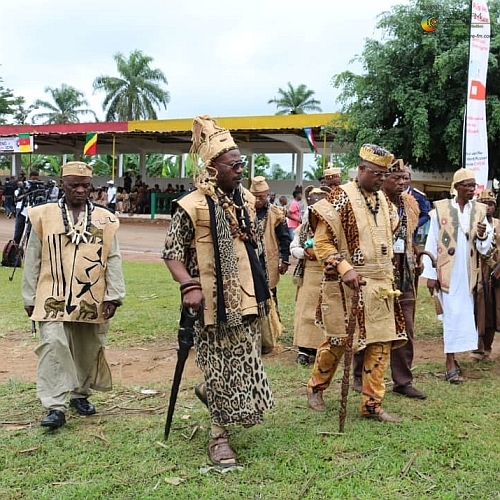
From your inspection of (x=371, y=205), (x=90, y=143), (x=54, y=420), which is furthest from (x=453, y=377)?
(x=90, y=143)

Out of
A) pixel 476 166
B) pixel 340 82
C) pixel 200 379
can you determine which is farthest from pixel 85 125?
pixel 200 379

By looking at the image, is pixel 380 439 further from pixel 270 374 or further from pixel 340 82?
pixel 340 82

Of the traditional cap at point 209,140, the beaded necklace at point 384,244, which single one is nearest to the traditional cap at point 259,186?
the beaded necklace at point 384,244

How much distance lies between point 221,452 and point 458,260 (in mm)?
2857

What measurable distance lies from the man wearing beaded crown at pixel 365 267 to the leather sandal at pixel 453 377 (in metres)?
1.24

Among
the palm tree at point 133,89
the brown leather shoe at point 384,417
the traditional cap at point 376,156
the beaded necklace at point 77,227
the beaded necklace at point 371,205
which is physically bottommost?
the brown leather shoe at point 384,417

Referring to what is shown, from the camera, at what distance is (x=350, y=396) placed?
16.8ft

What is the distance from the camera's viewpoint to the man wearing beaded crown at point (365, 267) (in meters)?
4.41

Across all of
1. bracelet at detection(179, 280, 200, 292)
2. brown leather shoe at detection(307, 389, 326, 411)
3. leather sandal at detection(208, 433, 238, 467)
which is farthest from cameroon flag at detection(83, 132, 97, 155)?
leather sandal at detection(208, 433, 238, 467)

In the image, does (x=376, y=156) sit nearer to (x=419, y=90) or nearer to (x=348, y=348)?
(x=348, y=348)

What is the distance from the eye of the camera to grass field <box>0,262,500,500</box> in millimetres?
3465

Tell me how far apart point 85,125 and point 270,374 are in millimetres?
25272

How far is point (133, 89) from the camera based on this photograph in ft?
149

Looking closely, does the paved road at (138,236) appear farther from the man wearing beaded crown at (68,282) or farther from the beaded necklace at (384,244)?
the beaded necklace at (384,244)
